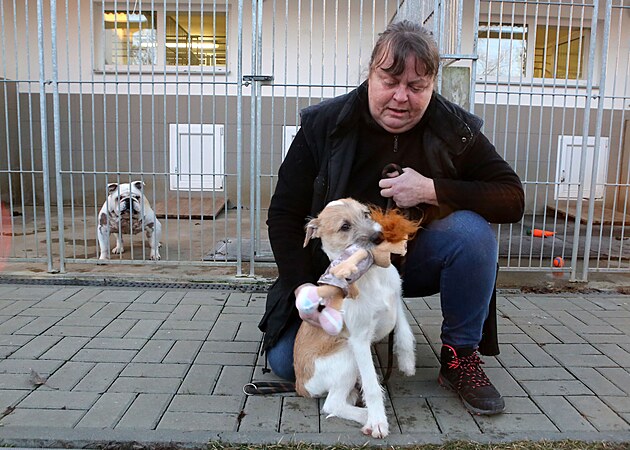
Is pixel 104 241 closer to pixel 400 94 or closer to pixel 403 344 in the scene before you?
pixel 403 344

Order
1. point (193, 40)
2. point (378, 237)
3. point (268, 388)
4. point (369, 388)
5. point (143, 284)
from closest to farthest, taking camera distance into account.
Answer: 1. point (378, 237)
2. point (369, 388)
3. point (268, 388)
4. point (143, 284)
5. point (193, 40)

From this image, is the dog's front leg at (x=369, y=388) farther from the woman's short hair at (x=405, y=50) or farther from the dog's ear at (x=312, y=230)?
the woman's short hair at (x=405, y=50)

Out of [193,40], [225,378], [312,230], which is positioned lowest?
[225,378]

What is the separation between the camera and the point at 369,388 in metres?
2.29

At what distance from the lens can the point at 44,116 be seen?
496cm

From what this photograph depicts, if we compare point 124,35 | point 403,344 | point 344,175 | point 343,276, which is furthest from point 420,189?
point 124,35

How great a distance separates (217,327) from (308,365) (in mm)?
1366

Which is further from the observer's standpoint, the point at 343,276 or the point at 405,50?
the point at 405,50

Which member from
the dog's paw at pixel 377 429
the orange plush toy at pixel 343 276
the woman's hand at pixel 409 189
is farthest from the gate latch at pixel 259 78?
the dog's paw at pixel 377 429

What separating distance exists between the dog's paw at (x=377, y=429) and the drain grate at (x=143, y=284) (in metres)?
2.45

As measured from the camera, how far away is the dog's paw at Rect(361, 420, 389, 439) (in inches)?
90.4

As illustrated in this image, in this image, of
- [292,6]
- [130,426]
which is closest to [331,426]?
[130,426]

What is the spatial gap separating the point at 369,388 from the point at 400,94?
4.33ft

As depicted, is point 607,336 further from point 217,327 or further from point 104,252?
point 104,252
